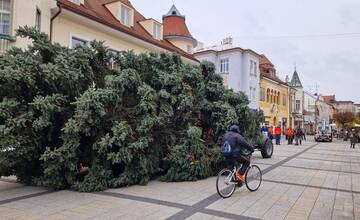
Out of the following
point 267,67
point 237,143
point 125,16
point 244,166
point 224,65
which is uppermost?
point 267,67

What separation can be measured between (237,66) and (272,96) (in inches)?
481

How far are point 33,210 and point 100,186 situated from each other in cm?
215

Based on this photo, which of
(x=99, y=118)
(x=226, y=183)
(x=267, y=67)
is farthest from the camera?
(x=267, y=67)

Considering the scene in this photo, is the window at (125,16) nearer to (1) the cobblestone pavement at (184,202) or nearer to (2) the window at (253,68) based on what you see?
(1) the cobblestone pavement at (184,202)

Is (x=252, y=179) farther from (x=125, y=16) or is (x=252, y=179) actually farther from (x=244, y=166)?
(x=125, y=16)

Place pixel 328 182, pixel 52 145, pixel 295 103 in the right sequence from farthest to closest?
pixel 295 103
pixel 328 182
pixel 52 145

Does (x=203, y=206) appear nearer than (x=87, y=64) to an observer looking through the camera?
Yes

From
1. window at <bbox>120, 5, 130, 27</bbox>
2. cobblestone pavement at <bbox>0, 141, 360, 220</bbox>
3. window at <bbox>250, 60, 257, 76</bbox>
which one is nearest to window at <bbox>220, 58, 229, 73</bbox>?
window at <bbox>250, 60, 257, 76</bbox>

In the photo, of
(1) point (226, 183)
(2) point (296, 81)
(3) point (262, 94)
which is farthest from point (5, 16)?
(2) point (296, 81)

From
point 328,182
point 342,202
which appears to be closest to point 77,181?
point 342,202

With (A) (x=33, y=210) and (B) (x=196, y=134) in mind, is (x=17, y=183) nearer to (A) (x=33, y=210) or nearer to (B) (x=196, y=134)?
(A) (x=33, y=210)

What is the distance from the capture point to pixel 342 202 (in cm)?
795

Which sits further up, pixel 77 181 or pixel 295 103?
pixel 295 103

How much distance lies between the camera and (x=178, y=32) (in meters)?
30.6
